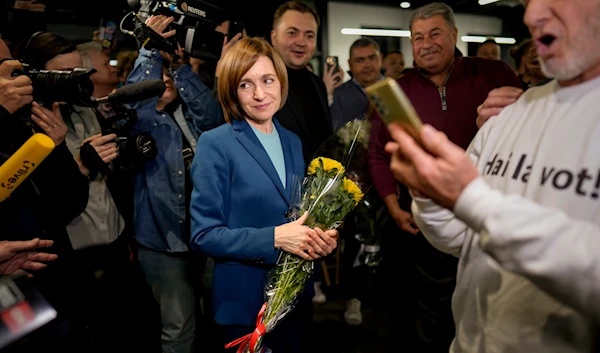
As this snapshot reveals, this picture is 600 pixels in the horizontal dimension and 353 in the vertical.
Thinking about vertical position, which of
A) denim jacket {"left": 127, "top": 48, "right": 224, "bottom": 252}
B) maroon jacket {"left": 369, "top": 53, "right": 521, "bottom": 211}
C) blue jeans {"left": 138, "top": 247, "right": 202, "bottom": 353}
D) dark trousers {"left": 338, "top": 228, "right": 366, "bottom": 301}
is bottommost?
dark trousers {"left": 338, "top": 228, "right": 366, "bottom": 301}

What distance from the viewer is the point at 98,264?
2.14 m

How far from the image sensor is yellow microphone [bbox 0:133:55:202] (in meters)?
0.85

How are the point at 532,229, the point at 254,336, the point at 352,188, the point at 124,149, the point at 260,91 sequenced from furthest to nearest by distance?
the point at 124,149 < the point at 260,91 < the point at 352,188 < the point at 254,336 < the point at 532,229

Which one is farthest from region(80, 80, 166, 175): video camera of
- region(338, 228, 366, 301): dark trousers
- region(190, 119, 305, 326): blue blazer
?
region(338, 228, 366, 301): dark trousers

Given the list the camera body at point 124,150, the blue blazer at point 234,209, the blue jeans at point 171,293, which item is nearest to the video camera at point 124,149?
the camera body at point 124,150

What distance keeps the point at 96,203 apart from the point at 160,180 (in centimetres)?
38

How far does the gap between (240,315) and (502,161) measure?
3.26 feet

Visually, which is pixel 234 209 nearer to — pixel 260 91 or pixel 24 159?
pixel 260 91

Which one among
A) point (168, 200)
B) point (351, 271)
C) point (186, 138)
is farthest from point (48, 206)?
point (351, 271)

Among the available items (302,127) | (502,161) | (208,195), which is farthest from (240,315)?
(302,127)

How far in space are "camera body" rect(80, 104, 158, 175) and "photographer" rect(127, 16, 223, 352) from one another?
69 millimetres

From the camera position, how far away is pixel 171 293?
2.06m

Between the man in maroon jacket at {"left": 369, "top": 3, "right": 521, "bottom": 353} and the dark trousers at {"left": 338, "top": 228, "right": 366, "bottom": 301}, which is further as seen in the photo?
the dark trousers at {"left": 338, "top": 228, "right": 366, "bottom": 301}

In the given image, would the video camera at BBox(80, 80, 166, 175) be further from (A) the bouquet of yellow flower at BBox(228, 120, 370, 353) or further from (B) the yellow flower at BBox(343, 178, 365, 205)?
(B) the yellow flower at BBox(343, 178, 365, 205)
